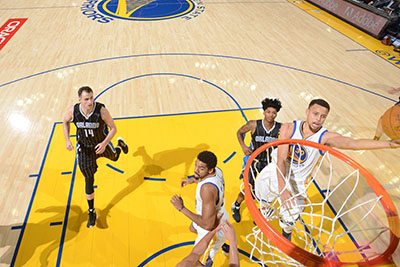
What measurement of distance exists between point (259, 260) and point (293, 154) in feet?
4.66

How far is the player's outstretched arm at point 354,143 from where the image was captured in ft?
7.79

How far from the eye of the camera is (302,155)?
2961 mm

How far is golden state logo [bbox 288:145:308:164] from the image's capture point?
2.95 m

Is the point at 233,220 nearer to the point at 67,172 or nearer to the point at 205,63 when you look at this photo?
the point at 67,172

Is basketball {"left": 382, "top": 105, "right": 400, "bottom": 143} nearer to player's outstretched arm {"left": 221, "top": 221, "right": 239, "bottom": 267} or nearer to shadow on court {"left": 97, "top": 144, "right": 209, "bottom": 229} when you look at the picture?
player's outstretched arm {"left": 221, "top": 221, "right": 239, "bottom": 267}

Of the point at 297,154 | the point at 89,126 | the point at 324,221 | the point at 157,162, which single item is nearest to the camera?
the point at 297,154

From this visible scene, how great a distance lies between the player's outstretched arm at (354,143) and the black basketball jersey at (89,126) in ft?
8.84

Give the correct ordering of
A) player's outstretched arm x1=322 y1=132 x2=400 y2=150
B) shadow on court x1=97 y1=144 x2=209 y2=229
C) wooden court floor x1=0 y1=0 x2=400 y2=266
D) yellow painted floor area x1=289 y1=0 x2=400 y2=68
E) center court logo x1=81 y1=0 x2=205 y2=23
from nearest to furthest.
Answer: player's outstretched arm x1=322 y1=132 x2=400 y2=150
wooden court floor x1=0 y1=0 x2=400 y2=266
shadow on court x1=97 y1=144 x2=209 y2=229
yellow painted floor area x1=289 y1=0 x2=400 y2=68
center court logo x1=81 y1=0 x2=205 y2=23

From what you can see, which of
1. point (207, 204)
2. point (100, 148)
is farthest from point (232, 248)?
point (100, 148)

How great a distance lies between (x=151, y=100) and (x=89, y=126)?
274cm

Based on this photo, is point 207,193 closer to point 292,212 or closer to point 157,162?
point 292,212

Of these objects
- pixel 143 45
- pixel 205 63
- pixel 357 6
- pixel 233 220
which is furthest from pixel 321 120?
pixel 357 6

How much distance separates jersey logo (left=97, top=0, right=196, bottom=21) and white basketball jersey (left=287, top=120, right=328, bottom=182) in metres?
9.16

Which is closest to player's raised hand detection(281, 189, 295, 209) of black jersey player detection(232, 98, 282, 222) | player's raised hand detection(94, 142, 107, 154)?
black jersey player detection(232, 98, 282, 222)
